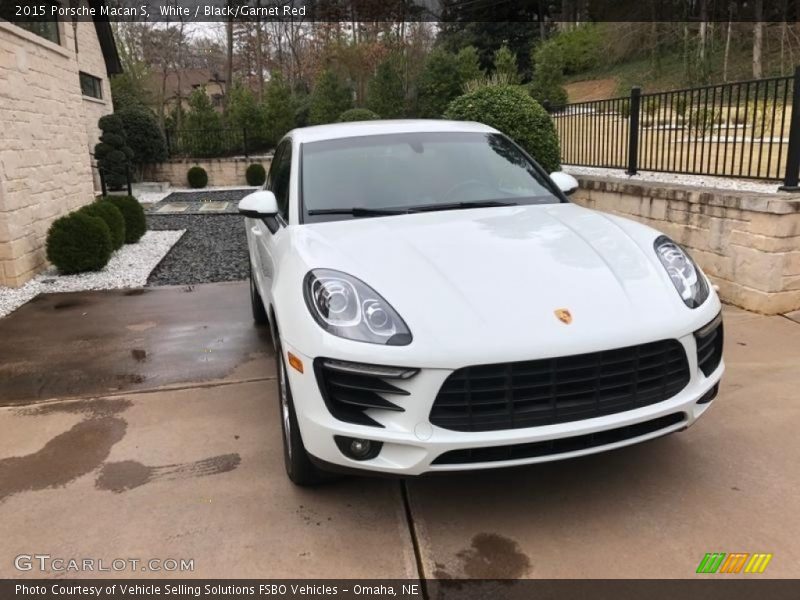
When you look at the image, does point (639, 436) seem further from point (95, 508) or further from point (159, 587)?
point (95, 508)

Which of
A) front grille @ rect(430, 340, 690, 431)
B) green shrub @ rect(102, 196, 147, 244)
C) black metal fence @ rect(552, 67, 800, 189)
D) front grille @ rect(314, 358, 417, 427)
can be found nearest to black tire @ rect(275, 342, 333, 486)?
front grille @ rect(314, 358, 417, 427)

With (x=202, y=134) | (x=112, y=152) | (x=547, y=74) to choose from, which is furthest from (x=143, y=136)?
(x=547, y=74)

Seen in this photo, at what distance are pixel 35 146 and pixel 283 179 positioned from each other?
5.25 meters

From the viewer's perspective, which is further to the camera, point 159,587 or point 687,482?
point 687,482

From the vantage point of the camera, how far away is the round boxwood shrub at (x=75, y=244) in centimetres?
736

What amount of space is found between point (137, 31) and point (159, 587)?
31245 millimetres

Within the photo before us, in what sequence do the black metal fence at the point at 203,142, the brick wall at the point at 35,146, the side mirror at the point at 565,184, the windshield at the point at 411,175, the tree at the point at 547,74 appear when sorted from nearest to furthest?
the windshield at the point at 411,175
the side mirror at the point at 565,184
the brick wall at the point at 35,146
the black metal fence at the point at 203,142
the tree at the point at 547,74

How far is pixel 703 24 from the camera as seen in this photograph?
2234cm

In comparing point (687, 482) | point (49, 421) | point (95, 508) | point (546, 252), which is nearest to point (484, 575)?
point (687, 482)

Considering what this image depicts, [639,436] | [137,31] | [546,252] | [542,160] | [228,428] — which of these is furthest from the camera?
[137,31]

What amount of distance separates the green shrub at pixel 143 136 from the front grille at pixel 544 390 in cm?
1868

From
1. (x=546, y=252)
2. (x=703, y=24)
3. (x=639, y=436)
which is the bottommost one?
(x=639, y=436)

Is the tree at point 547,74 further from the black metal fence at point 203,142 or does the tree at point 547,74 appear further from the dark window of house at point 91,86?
the dark window of house at point 91,86

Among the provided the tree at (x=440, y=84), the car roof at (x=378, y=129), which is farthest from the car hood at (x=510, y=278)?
the tree at (x=440, y=84)
